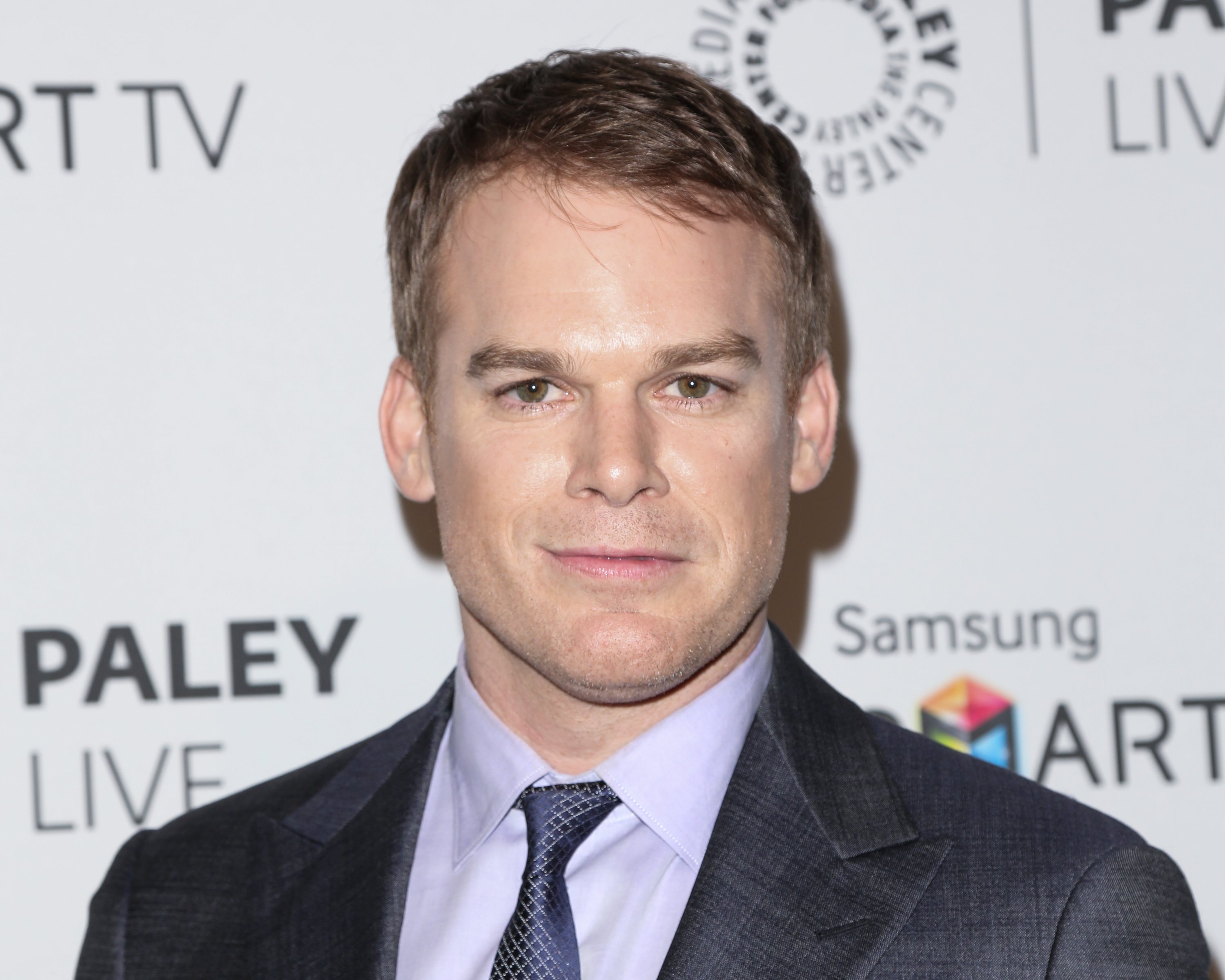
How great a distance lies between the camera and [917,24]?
233 cm

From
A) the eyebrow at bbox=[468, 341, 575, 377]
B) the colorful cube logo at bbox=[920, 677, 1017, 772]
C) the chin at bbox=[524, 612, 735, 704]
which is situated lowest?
the colorful cube logo at bbox=[920, 677, 1017, 772]

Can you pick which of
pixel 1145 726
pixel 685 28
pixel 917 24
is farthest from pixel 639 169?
pixel 1145 726

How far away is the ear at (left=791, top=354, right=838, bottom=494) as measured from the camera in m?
1.79

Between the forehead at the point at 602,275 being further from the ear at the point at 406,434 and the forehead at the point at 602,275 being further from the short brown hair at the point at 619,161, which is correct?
the ear at the point at 406,434

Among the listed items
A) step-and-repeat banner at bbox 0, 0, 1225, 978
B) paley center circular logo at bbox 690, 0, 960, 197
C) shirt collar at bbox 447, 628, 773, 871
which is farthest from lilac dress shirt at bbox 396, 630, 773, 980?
paley center circular logo at bbox 690, 0, 960, 197

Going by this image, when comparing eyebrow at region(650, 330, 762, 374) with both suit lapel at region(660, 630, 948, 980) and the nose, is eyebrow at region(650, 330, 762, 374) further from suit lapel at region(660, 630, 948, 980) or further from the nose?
suit lapel at region(660, 630, 948, 980)

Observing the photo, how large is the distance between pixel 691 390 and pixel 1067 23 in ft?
4.00

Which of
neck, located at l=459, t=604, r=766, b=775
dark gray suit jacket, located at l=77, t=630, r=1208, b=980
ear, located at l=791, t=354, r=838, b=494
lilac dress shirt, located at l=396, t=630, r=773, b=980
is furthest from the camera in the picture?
ear, located at l=791, t=354, r=838, b=494

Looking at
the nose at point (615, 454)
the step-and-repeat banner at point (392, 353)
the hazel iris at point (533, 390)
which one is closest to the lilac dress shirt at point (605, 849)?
the nose at point (615, 454)

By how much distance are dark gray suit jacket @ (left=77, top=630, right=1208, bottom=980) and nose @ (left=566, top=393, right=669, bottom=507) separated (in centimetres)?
35

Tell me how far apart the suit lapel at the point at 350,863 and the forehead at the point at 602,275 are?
57 cm

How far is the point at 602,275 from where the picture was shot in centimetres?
158

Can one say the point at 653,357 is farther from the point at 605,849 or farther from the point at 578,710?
the point at 605,849

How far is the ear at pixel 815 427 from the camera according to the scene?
5.89 ft
